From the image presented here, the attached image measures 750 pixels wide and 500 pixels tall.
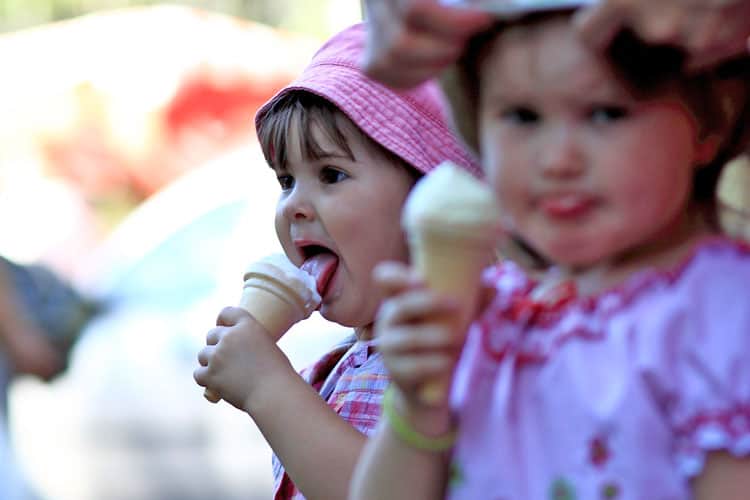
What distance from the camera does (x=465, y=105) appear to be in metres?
1.29

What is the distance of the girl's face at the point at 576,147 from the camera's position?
45.0 inches

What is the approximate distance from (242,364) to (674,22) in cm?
100

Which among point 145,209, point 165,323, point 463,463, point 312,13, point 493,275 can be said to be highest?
point 493,275

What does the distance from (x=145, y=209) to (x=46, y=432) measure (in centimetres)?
96

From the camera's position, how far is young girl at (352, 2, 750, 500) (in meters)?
1.11

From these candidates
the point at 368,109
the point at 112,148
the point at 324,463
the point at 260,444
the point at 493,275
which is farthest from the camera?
the point at 112,148

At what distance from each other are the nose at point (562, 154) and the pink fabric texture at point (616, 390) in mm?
133

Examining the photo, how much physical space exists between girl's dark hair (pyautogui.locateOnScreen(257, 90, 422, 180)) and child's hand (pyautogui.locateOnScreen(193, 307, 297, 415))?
291 millimetres

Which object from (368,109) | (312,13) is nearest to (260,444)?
(312,13)

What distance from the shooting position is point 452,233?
1117mm

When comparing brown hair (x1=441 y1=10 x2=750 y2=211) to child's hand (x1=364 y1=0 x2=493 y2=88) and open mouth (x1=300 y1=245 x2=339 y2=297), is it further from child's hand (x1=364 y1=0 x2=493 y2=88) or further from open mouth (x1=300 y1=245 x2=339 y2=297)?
open mouth (x1=300 y1=245 x2=339 y2=297)

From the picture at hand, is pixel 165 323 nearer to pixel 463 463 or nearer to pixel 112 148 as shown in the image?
pixel 112 148

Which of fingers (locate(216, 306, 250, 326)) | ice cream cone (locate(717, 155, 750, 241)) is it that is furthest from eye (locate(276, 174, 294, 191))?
ice cream cone (locate(717, 155, 750, 241))

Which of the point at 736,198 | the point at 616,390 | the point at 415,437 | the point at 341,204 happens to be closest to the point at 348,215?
the point at 341,204
